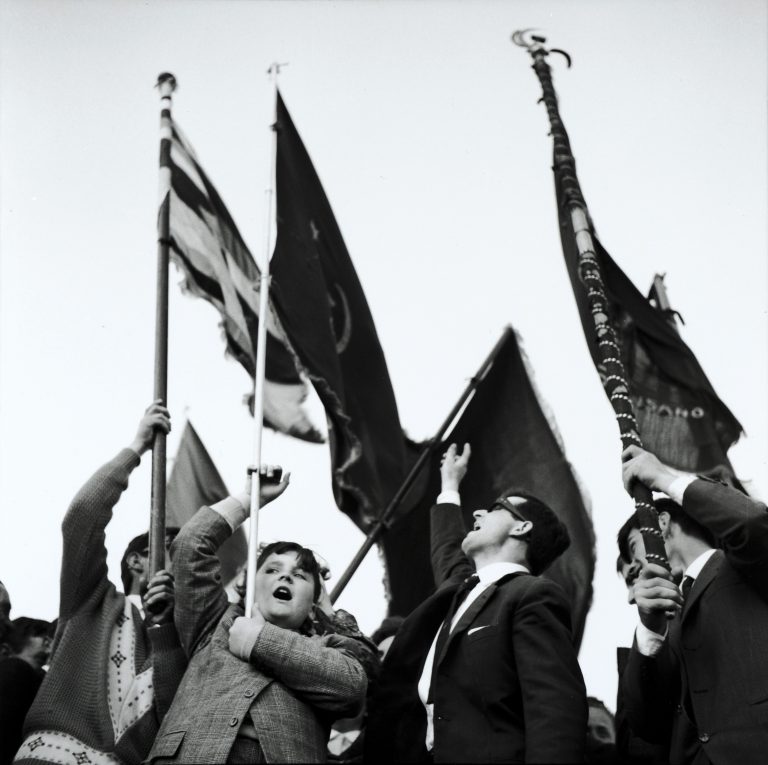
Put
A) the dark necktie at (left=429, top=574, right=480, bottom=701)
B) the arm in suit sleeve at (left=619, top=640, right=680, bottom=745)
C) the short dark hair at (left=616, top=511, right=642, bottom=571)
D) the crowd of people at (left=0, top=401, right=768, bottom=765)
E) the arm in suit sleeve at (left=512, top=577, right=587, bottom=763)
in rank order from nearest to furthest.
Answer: the arm in suit sleeve at (left=512, top=577, right=587, bottom=763) → the crowd of people at (left=0, top=401, right=768, bottom=765) → the dark necktie at (left=429, top=574, right=480, bottom=701) → the arm in suit sleeve at (left=619, top=640, right=680, bottom=745) → the short dark hair at (left=616, top=511, right=642, bottom=571)

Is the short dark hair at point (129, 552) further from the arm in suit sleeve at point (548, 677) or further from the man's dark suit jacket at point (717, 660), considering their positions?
the man's dark suit jacket at point (717, 660)

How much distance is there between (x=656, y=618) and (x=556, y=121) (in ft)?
11.6

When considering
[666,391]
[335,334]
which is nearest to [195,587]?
[335,334]

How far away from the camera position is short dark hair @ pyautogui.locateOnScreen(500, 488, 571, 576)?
5.62m

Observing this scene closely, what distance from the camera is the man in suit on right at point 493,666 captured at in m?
4.51

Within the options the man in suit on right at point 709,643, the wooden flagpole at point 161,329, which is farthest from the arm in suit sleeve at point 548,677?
the wooden flagpole at point 161,329

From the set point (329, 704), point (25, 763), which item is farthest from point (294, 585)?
point (25, 763)

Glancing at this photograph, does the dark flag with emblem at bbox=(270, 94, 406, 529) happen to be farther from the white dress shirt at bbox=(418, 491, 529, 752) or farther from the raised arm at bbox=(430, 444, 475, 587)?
the white dress shirt at bbox=(418, 491, 529, 752)

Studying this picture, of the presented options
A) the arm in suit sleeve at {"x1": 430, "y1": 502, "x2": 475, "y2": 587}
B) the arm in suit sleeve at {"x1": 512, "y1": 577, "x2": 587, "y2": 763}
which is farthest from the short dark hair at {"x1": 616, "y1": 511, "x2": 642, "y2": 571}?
the arm in suit sleeve at {"x1": 512, "y1": 577, "x2": 587, "y2": 763}

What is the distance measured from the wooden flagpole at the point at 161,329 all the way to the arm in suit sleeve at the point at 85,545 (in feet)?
0.96

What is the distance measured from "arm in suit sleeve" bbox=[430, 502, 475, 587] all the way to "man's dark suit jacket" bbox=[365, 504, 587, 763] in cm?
70

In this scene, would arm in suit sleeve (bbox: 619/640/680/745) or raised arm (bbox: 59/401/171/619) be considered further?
raised arm (bbox: 59/401/171/619)

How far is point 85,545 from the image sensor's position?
5578 millimetres

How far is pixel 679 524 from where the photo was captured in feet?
18.6
